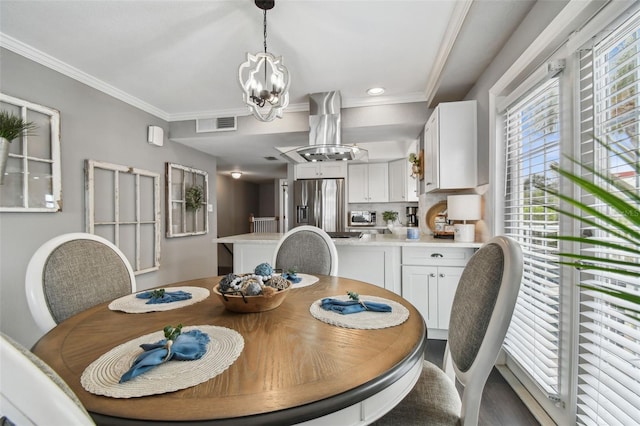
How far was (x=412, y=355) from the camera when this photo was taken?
80 cm

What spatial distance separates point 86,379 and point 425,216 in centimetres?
324

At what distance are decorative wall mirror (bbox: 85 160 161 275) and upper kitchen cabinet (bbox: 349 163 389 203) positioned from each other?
3.63 metres

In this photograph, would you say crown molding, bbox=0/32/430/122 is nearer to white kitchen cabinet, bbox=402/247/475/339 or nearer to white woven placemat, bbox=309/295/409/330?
white kitchen cabinet, bbox=402/247/475/339

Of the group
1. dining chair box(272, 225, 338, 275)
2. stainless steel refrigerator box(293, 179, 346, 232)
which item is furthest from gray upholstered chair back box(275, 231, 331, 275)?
stainless steel refrigerator box(293, 179, 346, 232)

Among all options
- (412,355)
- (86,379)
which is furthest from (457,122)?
(86,379)

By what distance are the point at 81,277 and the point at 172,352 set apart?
0.95 metres

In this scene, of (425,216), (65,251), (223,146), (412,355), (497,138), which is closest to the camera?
(412,355)

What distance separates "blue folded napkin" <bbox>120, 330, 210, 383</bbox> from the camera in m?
0.67

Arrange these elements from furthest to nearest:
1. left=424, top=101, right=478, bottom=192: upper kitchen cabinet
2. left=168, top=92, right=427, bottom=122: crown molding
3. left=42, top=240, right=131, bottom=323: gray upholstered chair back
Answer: left=168, top=92, right=427, bottom=122: crown molding
left=424, top=101, right=478, bottom=192: upper kitchen cabinet
left=42, top=240, right=131, bottom=323: gray upholstered chair back

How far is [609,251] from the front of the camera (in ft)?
3.91

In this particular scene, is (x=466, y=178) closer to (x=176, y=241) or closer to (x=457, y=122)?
(x=457, y=122)

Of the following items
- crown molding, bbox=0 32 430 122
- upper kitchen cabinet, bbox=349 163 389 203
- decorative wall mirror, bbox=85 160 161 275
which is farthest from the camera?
upper kitchen cabinet, bbox=349 163 389 203

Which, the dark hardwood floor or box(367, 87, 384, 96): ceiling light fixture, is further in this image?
box(367, 87, 384, 96): ceiling light fixture

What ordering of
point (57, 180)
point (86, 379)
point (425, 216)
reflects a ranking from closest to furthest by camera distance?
point (86, 379)
point (57, 180)
point (425, 216)
